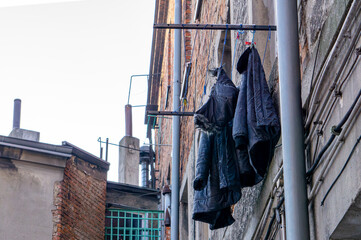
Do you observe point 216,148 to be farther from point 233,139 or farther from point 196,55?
point 196,55

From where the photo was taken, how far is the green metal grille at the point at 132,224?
16.2 metres

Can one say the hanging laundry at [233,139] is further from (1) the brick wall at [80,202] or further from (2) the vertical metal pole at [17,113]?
(2) the vertical metal pole at [17,113]

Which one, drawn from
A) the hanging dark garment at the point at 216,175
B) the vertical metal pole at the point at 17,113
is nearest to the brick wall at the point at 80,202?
the vertical metal pole at the point at 17,113

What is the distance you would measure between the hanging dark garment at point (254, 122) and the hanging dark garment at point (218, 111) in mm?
337

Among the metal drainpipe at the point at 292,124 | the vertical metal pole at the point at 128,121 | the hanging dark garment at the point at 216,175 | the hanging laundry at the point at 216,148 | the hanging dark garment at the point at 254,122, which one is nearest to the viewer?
the metal drainpipe at the point at 292,124

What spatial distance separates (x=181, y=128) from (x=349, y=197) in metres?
10.1

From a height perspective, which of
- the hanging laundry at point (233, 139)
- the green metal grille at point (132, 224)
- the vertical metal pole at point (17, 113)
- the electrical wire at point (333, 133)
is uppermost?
the vertical metal pole at point (17, 113)

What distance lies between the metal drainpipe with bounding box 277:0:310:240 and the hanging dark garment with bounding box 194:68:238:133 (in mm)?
1158

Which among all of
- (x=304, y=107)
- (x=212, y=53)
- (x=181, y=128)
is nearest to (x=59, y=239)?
(x=181, y=128)

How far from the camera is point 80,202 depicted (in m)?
14.8

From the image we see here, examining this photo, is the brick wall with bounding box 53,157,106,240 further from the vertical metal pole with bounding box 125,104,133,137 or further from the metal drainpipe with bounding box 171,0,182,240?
the vertical metal pole with bounding box 125,104,133,137

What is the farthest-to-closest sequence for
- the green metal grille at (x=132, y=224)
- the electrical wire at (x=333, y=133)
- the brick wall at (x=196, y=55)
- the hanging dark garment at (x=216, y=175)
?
the green metal grille at (x=132, y=224)
the brick wall at (x=196, y=55)
the hanging dark garment at (x=216, y=175)
the electrical wire at (x=333, y=133)

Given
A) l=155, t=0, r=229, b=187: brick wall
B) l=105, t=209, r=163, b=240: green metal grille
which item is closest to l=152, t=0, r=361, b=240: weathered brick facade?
l=155, t=0, r=229, b=187: brick wall

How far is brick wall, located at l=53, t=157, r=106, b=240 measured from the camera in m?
14.1
